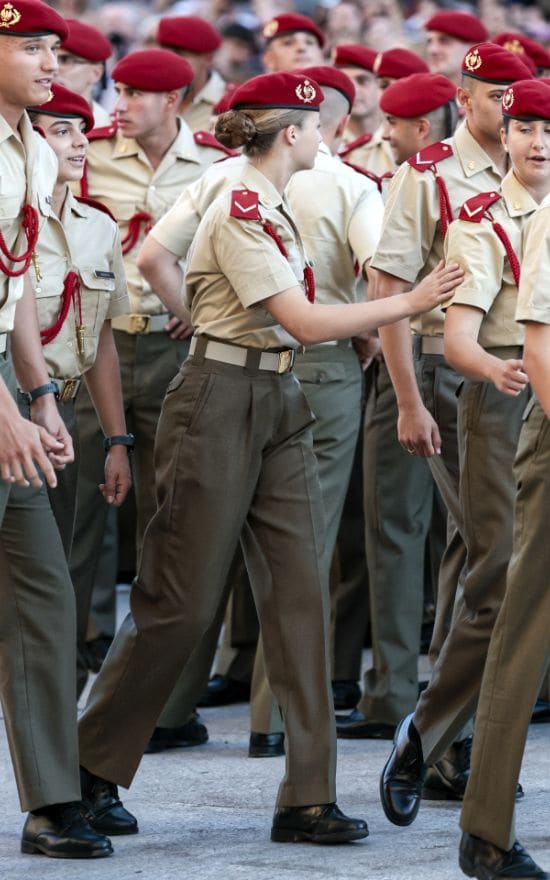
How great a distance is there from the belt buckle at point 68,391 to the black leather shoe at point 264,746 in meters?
1.29

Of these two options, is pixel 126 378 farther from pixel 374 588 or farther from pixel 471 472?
pixel 471 472

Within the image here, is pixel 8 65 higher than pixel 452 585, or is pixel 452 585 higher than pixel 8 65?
pixel 8 65

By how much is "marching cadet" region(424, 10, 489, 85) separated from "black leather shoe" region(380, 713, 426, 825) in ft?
14.3

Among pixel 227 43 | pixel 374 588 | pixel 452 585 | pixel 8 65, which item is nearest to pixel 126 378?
pixel 374 588

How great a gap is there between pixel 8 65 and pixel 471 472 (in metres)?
1.65

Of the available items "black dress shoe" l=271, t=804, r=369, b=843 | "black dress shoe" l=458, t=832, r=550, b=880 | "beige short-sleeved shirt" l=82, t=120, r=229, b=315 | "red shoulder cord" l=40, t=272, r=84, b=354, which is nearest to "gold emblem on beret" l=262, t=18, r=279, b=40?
"beige short-sleeved shirt" l=82, t=120, r=229, b=315

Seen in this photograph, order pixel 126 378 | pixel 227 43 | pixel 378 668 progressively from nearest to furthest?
pixel 378 668 → pixel 126 378 → pixel 227 43

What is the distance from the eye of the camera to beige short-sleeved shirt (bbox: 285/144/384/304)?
6027 mm

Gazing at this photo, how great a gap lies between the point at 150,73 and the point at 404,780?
3.12 m

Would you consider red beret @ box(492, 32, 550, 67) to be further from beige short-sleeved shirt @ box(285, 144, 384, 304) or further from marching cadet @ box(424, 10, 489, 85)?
beige short-sleeved shirt @ box(285, 144, 384, 304)

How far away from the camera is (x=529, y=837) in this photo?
481cm

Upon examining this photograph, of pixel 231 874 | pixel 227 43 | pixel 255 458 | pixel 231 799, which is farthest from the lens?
pixel 227 43

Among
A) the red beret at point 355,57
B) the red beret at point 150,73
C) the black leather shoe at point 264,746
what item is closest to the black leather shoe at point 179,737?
the black leather shoe at point 264,746

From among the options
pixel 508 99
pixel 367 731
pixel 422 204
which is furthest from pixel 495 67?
pixel 367 731
